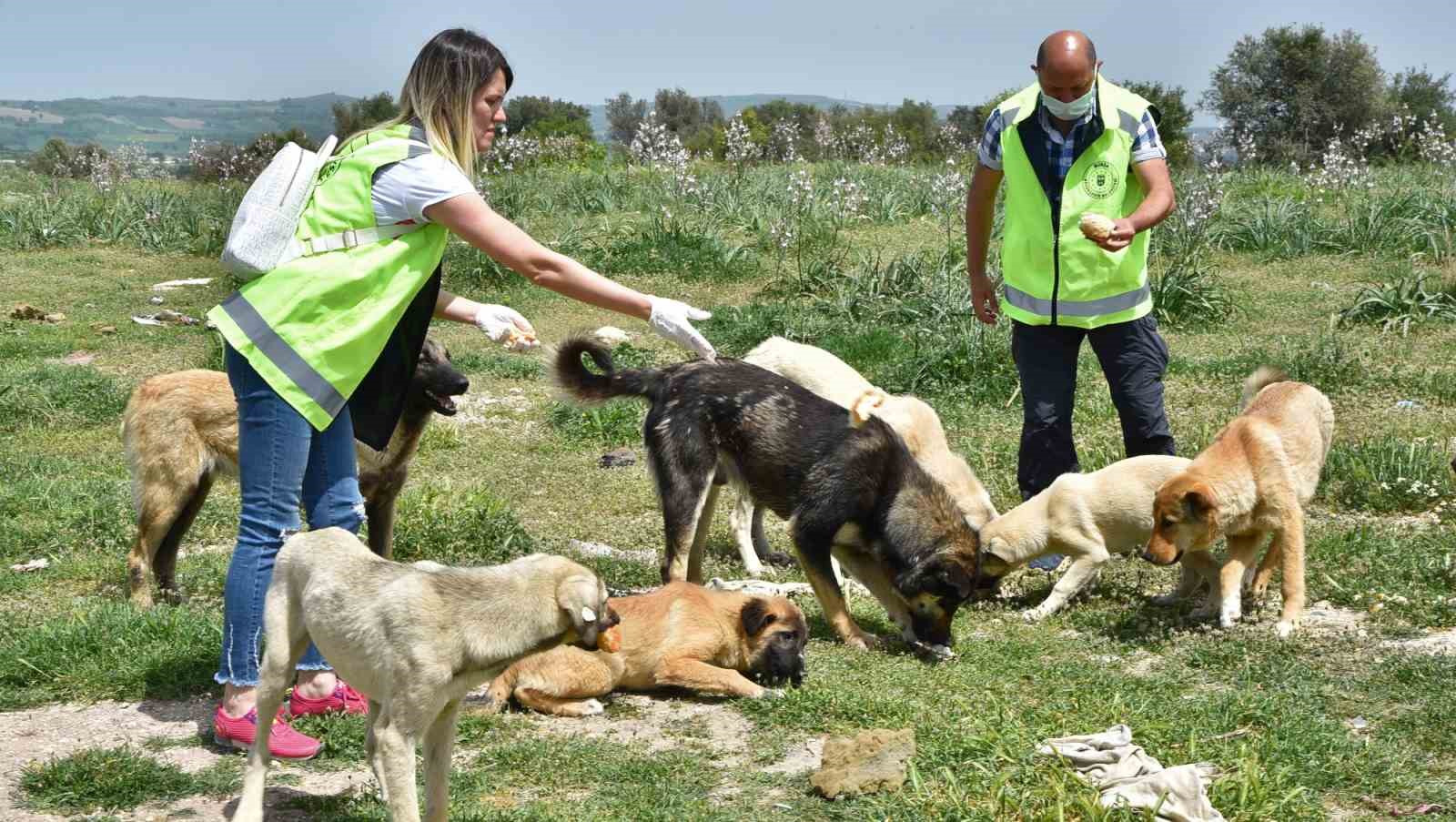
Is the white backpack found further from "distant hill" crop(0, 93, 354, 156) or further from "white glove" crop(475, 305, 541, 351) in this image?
"distant hill" crop(0, 93, 354, 156)

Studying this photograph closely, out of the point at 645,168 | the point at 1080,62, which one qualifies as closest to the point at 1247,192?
the point at 645,168

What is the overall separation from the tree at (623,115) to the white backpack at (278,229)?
157ft

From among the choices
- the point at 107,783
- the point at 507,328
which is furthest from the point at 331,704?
the point at 507,328

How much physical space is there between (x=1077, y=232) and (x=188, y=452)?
4501mm

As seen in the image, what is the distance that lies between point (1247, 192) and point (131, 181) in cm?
1756

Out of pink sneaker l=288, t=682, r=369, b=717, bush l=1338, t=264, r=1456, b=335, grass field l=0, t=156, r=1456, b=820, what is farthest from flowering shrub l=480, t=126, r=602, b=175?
pink sneaker l=288, t=682, r=369, b=717

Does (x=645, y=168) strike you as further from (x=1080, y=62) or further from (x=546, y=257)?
(x=546, y=257)

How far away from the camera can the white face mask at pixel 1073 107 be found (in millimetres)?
6617

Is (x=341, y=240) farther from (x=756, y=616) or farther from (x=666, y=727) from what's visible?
(x=756, y=616)

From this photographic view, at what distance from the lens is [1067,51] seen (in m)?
6.48

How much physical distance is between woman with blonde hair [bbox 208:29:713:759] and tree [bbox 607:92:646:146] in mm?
47708

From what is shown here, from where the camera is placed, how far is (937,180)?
58.9ft

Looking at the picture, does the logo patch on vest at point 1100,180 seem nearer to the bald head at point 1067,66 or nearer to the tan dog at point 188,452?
the bald head at point 1067,66

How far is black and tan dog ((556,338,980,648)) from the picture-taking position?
620cm
